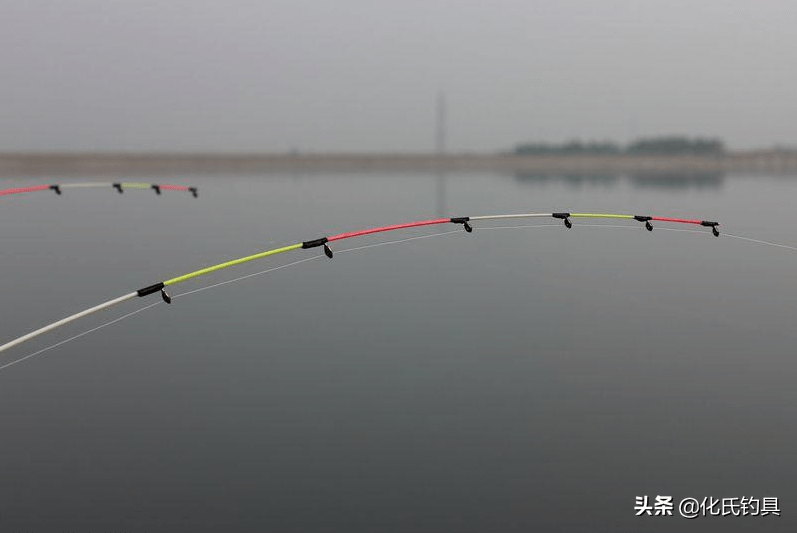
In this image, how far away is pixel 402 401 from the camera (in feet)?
42.6

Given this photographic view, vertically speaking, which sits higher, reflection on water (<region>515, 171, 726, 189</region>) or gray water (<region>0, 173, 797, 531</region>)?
reflection on water (<region>515, 171, 726, 189</region>)

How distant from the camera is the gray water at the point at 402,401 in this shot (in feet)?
30.5

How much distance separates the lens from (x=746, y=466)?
10227mm

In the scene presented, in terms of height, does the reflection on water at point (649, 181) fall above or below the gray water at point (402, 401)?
above

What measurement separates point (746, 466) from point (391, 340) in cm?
964

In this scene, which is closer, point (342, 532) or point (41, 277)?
point (342, 532)

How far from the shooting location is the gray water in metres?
9.28

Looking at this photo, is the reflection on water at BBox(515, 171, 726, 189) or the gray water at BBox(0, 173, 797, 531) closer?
the gray water at BBox(0, 173, 797, 531)

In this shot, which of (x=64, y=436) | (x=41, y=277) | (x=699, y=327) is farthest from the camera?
(x=41, y=277)

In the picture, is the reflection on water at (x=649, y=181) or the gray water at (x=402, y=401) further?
the reflection on water at (x=649, y=181)

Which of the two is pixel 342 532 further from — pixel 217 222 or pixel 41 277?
pixel 217 222

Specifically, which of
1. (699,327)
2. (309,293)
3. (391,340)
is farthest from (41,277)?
(699,327)

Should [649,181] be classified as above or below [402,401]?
above

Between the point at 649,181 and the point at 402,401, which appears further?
the point at 649,181
